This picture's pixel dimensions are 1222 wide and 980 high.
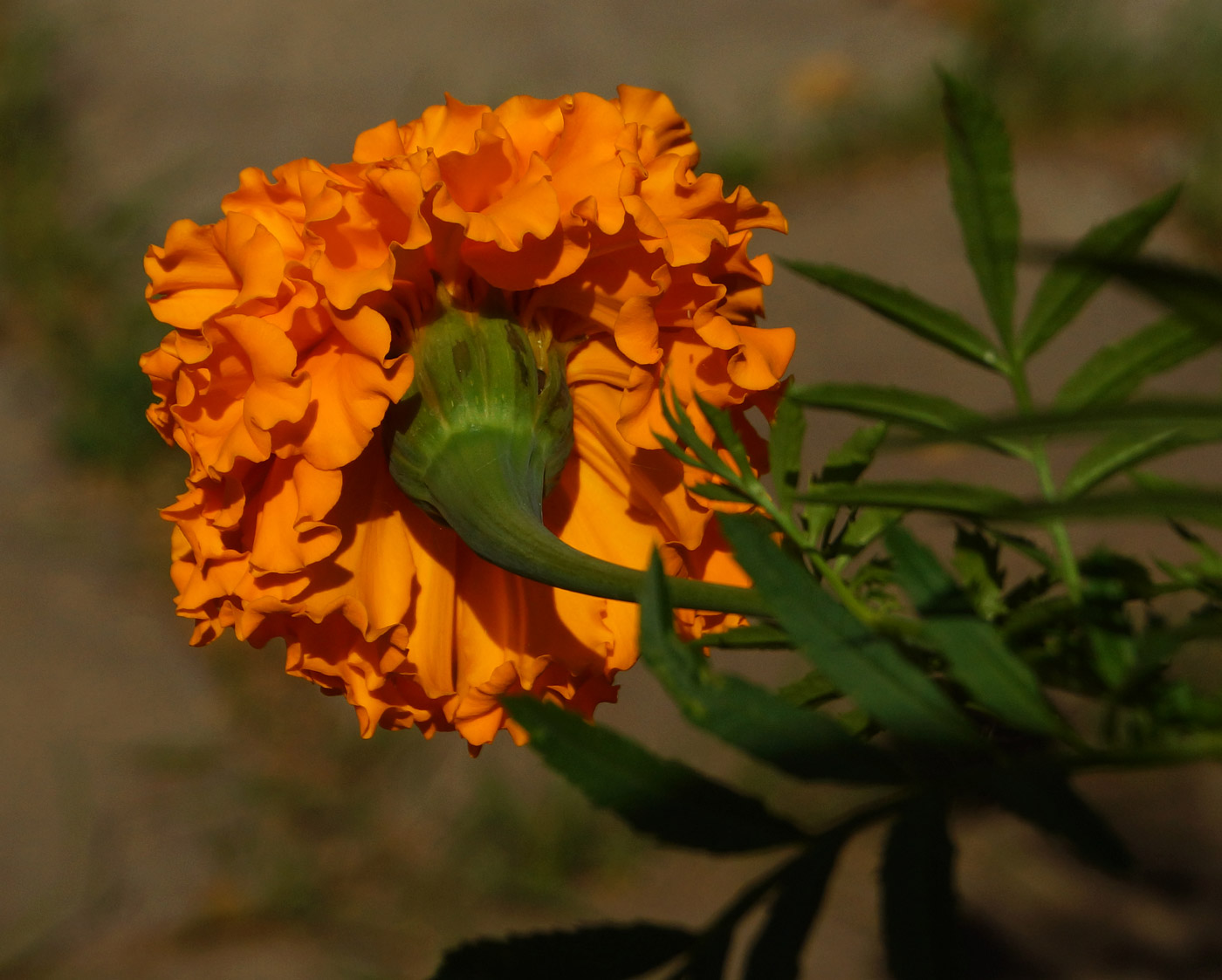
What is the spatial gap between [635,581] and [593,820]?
1.09 meters

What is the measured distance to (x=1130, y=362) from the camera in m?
0.26

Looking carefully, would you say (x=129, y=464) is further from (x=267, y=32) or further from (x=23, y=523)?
(x=267, y=32)

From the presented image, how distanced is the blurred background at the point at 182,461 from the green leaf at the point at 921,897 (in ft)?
3.46

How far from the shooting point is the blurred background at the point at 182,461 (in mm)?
1217

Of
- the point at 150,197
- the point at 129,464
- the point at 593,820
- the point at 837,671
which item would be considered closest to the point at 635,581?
the point at 837,671

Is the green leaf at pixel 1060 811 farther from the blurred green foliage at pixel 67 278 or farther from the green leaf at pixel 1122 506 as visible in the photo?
the blurred green foliage at pixel 67 278

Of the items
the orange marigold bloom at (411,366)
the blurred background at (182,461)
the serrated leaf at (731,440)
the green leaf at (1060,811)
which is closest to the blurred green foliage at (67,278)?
the blurred background at (182,461)

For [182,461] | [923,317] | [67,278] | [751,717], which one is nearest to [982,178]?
[923,317]

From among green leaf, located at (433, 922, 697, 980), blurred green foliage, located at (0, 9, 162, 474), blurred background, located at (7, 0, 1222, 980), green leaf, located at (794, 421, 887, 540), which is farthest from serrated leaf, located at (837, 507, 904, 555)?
blurred green foliage, located at (0, 9, 162, 474)

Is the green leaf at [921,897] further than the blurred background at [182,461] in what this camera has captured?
No

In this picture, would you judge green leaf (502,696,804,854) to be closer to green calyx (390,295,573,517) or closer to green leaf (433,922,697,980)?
green leaf (433,922,697,980)

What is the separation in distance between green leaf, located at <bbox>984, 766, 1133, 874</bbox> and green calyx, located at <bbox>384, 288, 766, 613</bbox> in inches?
5.7

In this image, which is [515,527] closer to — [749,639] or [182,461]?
[749,639]

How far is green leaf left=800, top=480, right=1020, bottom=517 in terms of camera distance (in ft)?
0.72
